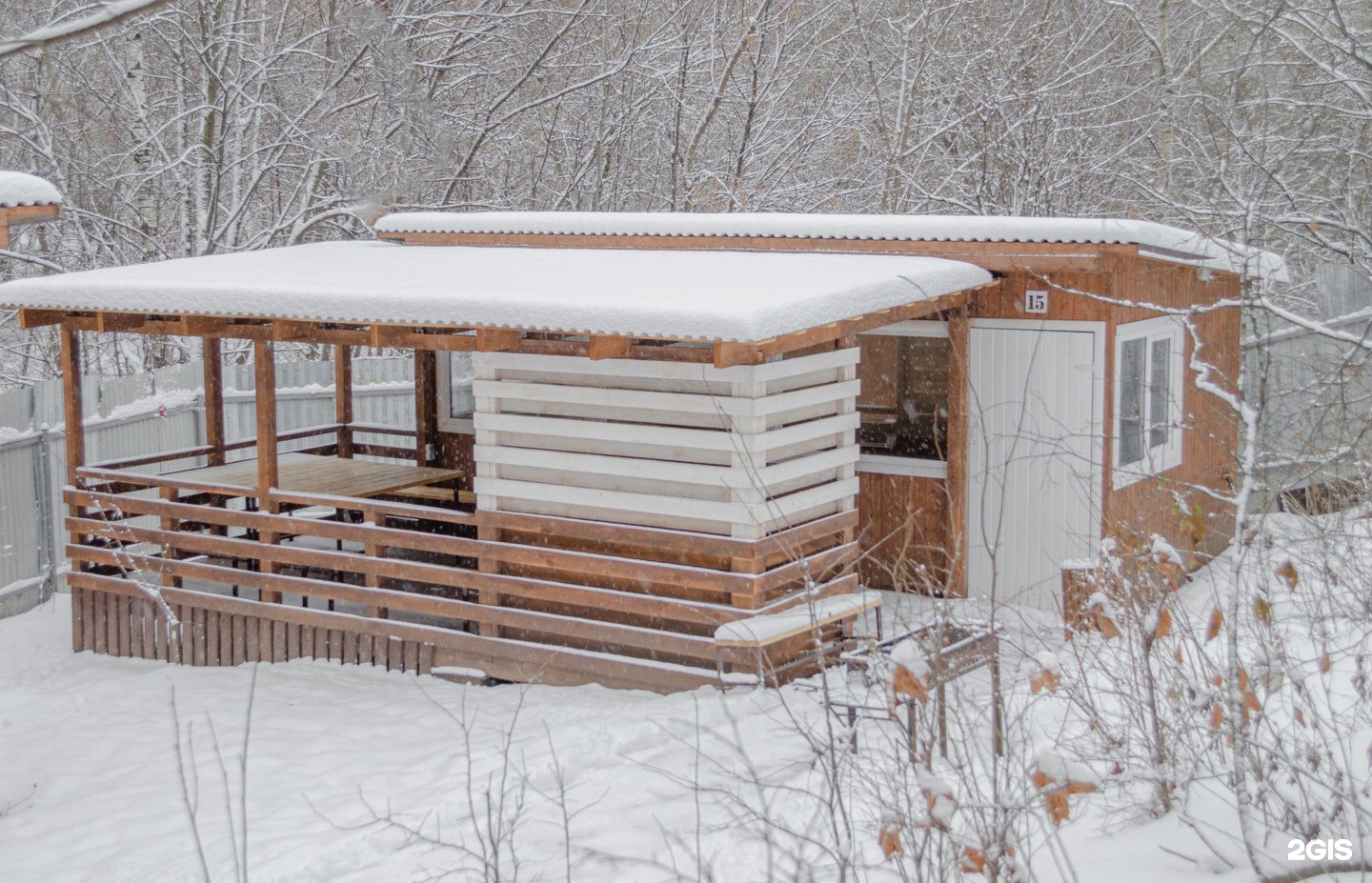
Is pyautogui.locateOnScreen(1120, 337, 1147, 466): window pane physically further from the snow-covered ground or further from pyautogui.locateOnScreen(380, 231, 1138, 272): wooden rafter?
the snow-covered ground

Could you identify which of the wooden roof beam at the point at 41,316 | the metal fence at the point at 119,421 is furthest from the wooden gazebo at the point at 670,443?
the metal fence at the point at 119,421

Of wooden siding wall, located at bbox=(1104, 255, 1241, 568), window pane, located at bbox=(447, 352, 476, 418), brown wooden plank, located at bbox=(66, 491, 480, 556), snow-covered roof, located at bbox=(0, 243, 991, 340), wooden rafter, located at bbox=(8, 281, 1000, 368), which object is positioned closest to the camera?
snow-covered roof, located at bbox=(0, 243, 991, 340)

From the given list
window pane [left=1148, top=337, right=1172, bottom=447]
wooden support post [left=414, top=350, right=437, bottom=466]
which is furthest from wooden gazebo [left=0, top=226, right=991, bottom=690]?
window pane [left=1148, top=337, right=1172, bottom=447]

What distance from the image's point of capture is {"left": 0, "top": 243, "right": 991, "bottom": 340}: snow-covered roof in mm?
7598

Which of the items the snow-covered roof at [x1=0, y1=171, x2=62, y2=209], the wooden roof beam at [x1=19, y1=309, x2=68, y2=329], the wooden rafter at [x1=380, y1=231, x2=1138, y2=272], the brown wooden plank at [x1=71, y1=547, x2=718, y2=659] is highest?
the snow-covered roof at [x1=0, y1=171, x2=62, y2=209]

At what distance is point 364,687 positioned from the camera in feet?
30.1

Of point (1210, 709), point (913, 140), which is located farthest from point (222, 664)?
point (913, 140)

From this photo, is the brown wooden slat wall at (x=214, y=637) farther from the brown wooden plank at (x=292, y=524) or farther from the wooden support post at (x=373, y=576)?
the brown wooden plank at (x=292, y=524)

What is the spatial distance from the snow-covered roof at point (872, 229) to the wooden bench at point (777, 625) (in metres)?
2.91

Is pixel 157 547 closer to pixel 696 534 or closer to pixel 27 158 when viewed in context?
pixel 696 534

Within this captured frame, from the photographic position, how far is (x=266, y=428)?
979 centimetres

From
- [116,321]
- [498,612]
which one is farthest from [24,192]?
[498,612]

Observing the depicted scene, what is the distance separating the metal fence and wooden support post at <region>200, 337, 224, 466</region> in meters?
1.20

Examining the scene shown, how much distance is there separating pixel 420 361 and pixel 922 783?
30.4 ft
